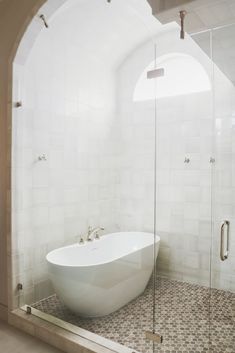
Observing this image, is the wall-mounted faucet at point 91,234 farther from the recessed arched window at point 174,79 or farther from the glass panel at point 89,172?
the recessed arched window at point 174,79

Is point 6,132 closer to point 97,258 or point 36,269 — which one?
point 36,269

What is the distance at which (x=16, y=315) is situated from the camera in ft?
8.45

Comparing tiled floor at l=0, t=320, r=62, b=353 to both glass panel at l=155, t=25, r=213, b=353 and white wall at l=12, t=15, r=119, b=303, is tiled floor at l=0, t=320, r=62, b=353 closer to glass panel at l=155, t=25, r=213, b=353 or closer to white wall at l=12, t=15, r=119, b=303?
white wall at l=12, t=15, r=119, b=303

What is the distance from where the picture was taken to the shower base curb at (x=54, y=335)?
210cm

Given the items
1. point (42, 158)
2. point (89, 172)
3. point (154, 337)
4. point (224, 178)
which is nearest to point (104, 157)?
point (89, 172)

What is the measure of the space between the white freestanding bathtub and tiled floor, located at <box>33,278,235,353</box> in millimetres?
113

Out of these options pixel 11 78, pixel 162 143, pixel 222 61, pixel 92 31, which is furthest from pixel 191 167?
pixel 11 78

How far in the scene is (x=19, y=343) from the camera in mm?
2293

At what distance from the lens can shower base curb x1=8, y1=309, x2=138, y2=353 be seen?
2098mm

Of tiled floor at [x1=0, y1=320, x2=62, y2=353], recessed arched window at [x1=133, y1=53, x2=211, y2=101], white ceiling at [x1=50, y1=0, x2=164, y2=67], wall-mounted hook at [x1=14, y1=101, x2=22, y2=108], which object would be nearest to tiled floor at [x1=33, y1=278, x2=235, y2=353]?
tiled floor at [x1=0, y1=320, x2=62, y2=353]

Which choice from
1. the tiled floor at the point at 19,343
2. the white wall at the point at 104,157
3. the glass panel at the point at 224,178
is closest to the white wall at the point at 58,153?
the white wall at the point at 104,157

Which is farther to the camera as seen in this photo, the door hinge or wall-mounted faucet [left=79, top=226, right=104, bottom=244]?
wall-mounted faucet [left=79, top=226, right=104, bottom=244]

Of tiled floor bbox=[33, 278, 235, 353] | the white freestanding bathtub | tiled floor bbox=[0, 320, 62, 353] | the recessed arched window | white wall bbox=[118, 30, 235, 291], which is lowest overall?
tiled floor bbox=[0, 320, 62, 353]

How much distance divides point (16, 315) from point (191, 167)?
2.33m
